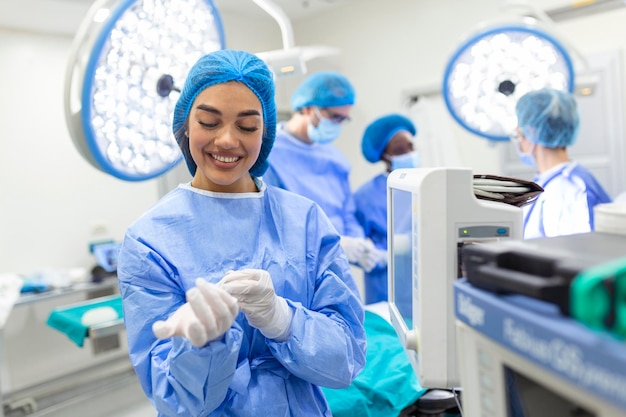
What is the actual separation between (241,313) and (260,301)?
14 centimetres

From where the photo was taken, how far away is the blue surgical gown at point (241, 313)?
914 mm

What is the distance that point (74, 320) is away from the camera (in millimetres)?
2689

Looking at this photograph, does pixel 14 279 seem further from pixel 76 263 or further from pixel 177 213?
pixel 177 213

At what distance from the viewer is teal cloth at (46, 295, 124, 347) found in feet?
8.70

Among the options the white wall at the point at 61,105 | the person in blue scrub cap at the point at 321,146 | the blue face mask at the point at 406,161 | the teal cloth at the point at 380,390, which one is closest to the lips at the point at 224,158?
the teal cloth at the point at 380,390

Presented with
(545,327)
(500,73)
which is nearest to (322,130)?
(500,73)

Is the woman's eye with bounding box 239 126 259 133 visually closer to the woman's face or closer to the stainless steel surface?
the woman's face

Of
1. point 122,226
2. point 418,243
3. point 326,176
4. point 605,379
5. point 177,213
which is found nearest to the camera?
point 605,379

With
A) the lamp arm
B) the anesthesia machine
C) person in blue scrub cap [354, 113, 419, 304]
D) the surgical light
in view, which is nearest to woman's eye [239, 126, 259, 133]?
the anesthesia machine

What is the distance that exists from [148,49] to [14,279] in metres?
2.14

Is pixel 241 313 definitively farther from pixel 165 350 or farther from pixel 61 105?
pixel 61 105

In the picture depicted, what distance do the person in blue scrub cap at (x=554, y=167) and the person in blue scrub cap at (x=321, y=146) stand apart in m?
0.79

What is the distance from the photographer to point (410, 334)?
914 millimetres

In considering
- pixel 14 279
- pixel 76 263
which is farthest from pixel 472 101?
pixel 76 263
